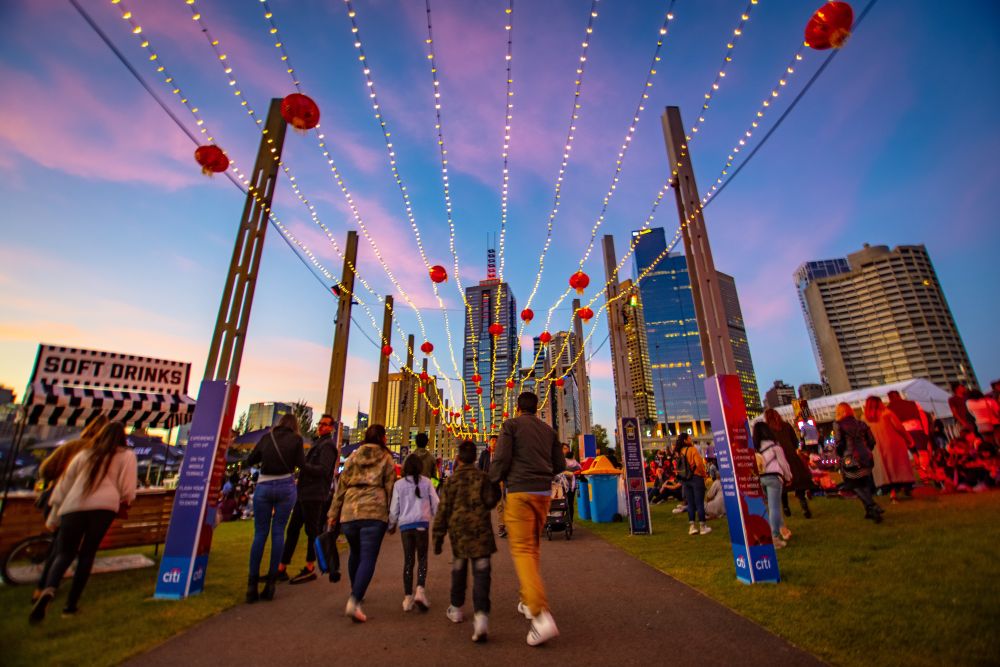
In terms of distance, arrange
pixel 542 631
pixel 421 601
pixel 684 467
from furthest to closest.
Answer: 1. pixel 684 467
2. pixel 421 601
3. pixel 542 631

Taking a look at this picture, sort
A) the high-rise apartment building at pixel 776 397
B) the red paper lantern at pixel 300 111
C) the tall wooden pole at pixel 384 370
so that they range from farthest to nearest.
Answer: the high-rise apartment building at pixel 776 397
the tall wooden pole at pixel 384 370
the red paper lantern at pixel 300 111

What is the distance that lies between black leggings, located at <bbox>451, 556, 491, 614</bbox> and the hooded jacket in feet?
3.30

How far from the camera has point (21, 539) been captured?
566cm

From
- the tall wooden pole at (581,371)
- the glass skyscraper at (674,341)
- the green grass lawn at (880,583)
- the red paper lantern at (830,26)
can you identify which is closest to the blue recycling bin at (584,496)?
the tall wooden pole at (581,371)

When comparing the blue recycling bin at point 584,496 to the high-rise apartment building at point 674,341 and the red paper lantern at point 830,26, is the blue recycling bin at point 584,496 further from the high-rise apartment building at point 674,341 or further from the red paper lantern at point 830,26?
the high-rise apartment building at point 674,341

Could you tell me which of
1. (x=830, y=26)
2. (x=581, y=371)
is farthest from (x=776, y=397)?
(x=830, y=26)

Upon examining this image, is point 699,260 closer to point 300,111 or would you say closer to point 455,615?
Result: point 455,615

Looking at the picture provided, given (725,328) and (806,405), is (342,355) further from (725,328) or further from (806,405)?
(806,405)

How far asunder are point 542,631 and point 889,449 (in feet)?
30.0

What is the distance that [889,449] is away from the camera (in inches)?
340

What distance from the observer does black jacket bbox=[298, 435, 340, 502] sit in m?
6.01

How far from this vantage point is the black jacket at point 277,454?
17.1 ft

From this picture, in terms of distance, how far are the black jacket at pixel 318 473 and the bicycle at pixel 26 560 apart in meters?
2.84

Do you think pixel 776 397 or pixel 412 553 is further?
pixel 776 397
